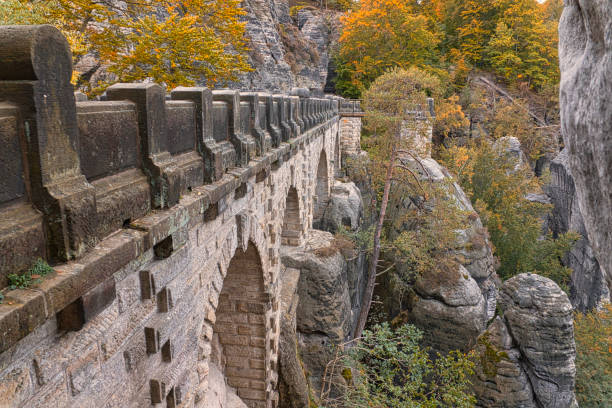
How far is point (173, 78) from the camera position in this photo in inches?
378

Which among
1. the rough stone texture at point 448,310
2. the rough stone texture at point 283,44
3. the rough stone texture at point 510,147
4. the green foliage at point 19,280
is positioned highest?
the rough stone texture at point 283,44

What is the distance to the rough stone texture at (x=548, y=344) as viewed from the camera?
1115cm

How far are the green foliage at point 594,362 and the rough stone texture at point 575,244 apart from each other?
4.21 meters

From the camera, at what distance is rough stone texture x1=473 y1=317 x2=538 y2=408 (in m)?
11.1

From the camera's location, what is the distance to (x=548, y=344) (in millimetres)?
11219

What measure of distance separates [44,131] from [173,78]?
8.55 meters

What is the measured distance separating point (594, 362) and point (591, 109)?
56.6 feet

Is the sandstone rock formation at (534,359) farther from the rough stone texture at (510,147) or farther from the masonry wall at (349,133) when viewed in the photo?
the rough stone texture at (510,147)

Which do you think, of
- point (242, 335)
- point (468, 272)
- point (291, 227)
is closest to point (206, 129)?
point (242, 335)

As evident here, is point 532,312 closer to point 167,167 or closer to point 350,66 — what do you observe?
point 167,167

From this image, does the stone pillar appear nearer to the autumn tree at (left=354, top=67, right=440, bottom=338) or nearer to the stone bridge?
the autumn tree at (left=354, top=67, right=440, bottom=338)

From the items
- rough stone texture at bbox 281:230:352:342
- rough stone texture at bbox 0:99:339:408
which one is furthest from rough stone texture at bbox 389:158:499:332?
rough stone texture at bbox 0:99:339:408

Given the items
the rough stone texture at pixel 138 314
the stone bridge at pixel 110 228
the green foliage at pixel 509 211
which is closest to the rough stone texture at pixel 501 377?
the rough stone texture at pixel 138 314

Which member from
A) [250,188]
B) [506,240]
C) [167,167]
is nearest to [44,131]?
[167,167]
